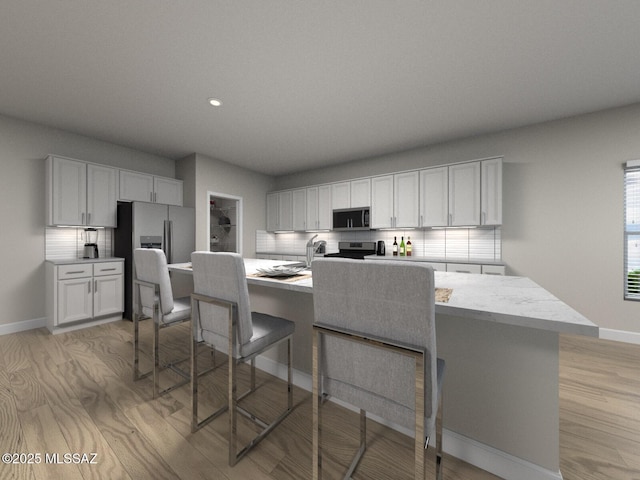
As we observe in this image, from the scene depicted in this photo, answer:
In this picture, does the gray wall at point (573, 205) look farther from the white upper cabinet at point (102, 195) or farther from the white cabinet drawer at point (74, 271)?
the white cabinet drawer at point (74, 271)

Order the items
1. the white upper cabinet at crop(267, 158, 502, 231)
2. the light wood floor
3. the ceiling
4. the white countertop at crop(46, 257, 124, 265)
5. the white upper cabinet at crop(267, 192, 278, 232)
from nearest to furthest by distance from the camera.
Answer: the light wood floor
the ceiling
the white countertop at crop(46, 257, 124, 265)
the white upper cabinet at crop(267, 158, 502, 231)
the white upper cabinet at crop(267, 192, 278, 232)

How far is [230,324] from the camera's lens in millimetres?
1336

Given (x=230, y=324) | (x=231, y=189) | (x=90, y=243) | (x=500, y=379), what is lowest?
(x=500, y=379)

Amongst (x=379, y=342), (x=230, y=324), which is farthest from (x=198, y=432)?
(x=379, y=342)

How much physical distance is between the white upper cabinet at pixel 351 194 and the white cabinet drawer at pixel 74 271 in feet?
12.4

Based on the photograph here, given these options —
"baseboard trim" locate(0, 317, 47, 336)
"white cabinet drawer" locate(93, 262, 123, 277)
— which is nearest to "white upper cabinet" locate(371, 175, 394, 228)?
"white cabinet drawer" locate(93, 262, 123, 277)

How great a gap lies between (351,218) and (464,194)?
5.93 feet

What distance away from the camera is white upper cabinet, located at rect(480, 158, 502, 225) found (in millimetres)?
3408

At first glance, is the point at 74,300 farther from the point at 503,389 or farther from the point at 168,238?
the point at 503,389

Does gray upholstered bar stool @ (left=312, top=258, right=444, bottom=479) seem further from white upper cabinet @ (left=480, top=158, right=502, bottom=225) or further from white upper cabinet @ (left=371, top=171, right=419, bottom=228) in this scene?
white upper cabinet @ (left=371, top=171, right=419, bottom=228)

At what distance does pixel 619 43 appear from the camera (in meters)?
2.00

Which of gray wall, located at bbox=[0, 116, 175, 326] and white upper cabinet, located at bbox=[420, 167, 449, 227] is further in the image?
white upper cabinet, located at bbox=[420, 167, 449, 227]

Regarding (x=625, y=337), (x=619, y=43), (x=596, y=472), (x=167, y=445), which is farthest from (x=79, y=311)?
(x=625, y=337)

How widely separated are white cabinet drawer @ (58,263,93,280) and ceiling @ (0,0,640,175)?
73.2 inches
